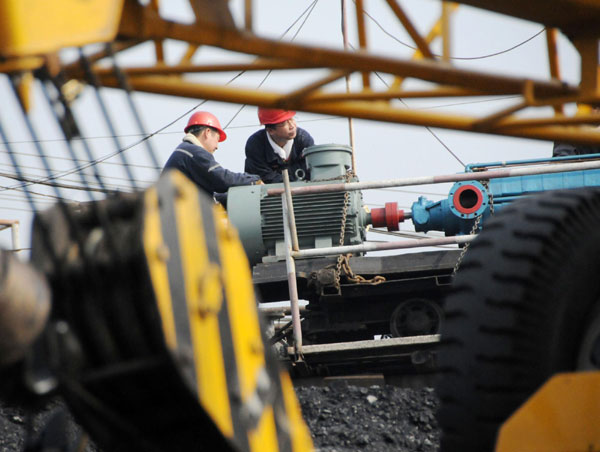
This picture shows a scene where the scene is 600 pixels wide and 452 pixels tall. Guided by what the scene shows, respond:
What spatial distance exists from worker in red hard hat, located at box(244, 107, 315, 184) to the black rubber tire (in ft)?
22.0

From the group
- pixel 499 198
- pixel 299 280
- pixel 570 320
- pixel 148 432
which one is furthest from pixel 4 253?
pixel 499 198

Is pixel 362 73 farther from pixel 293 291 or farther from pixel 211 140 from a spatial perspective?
pixel 211 140

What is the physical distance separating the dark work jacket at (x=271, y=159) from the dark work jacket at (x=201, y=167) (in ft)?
1.59

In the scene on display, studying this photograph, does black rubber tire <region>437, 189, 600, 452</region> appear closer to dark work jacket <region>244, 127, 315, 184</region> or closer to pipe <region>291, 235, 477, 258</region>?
pipe <region>291, 235, 477, 258</region>

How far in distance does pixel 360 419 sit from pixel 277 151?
11.1 feet

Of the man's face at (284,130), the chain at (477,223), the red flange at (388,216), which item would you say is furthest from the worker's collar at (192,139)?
the chain at (477,223)

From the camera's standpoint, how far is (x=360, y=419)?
6.89 metres

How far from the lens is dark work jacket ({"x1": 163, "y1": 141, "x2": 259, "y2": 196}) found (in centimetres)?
873

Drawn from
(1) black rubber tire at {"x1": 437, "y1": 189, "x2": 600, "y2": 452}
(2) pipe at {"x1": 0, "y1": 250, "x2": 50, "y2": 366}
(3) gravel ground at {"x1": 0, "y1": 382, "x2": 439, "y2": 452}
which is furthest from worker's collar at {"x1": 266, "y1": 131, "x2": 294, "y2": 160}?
(2) pipe at {"x1": 0, "y1": 250, "x2": 50, "y2": 366}

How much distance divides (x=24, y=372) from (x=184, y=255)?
36cm

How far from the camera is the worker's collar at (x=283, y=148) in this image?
9336 mm

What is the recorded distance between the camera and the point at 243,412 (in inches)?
73.8

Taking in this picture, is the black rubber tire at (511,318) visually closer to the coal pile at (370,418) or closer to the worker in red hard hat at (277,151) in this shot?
the coal pile at (370,418)

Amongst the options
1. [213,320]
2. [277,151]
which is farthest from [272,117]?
[213,320]
